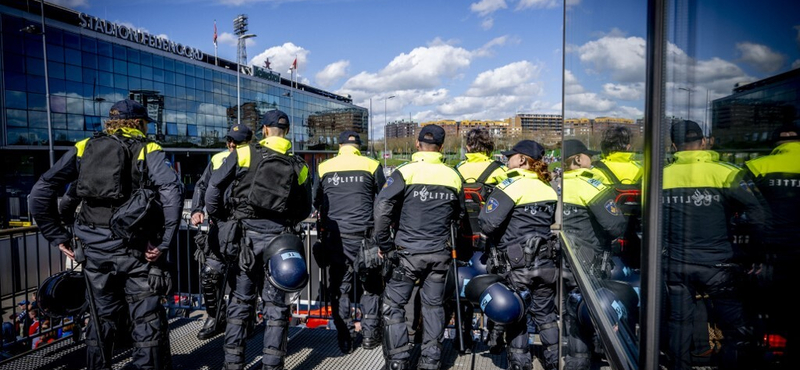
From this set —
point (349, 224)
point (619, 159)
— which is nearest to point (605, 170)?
point (619, 159)

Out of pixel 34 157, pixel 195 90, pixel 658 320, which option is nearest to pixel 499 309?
pixel 658 320

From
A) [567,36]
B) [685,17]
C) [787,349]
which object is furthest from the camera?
[567,36]

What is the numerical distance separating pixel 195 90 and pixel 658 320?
46.6 metres

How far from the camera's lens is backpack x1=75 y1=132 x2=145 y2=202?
3893 mm

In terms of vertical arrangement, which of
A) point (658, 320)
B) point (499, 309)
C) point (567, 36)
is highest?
point (567, 36)

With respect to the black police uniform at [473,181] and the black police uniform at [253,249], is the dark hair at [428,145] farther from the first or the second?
the black police uniform at [253,249]

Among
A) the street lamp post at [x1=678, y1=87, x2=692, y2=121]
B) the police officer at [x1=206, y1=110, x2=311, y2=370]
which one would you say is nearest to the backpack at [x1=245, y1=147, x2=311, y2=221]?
the police officer at [x1=206, y1=110, x2=311, y2=370]

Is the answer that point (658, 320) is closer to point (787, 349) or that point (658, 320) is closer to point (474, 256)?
point (787, 349)

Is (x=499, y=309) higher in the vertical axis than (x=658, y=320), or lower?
lower

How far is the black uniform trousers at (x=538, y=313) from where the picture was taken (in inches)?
171

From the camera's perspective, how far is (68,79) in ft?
104

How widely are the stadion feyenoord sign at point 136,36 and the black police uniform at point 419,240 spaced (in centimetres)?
3624

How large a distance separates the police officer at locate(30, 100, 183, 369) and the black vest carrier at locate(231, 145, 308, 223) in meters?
0.58

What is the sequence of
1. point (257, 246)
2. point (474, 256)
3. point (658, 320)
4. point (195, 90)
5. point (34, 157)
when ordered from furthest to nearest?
point (195, 90)
point (34, 157)
point (474, 256)
point (257, 246)
point (658, 320)
